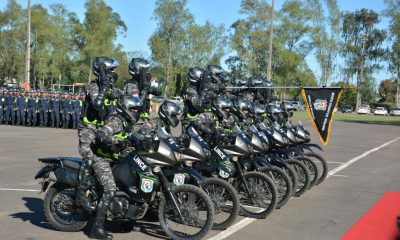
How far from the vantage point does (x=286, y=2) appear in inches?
2549

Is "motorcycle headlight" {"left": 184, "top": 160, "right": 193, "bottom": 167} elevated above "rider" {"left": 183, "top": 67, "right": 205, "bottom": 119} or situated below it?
below

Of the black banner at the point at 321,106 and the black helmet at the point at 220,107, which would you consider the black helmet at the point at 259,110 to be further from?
the black helmet at the point at 220,107

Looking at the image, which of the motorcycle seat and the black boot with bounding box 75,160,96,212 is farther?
the motorcycle seat

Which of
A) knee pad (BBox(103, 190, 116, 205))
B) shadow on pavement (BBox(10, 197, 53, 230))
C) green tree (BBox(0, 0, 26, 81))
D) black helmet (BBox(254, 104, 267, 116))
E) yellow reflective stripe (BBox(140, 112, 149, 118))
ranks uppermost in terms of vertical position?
green tree (BBox(0, 0, 26, 81))

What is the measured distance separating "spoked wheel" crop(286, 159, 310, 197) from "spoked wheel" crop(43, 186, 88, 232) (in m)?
3.79

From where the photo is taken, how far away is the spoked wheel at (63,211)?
6258 mm

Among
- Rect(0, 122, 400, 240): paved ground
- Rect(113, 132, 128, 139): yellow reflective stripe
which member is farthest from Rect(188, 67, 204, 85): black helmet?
Rect(113, 132, 128, 139): yellow reflective stripe

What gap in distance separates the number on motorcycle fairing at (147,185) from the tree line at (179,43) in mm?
47924

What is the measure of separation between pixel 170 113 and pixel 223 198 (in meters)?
1.30

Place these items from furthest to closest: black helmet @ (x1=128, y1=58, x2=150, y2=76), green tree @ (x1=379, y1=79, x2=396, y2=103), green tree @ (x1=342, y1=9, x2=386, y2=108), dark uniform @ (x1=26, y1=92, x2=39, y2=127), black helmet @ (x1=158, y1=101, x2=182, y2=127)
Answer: green tree @ (x1=379, y1=79, x2=396, y2=103) → green tree @ (x1=342, y1=9, x2=386, y2=108) → dark uniform @ (x1=26, y1=92, x2=39, y2=127) → black helmet @ (x1=128, y1=58, x2=150, y2=76) → black helmet @ (x1=158, y1=101, x2=182, y2=127)

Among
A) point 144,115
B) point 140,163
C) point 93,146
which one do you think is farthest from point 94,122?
point 144,115

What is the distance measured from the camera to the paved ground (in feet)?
21.1

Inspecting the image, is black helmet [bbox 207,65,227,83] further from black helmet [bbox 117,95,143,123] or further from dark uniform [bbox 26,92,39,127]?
dark uniform [bbox 26,92,39,127]

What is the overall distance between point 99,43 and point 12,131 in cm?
4200
